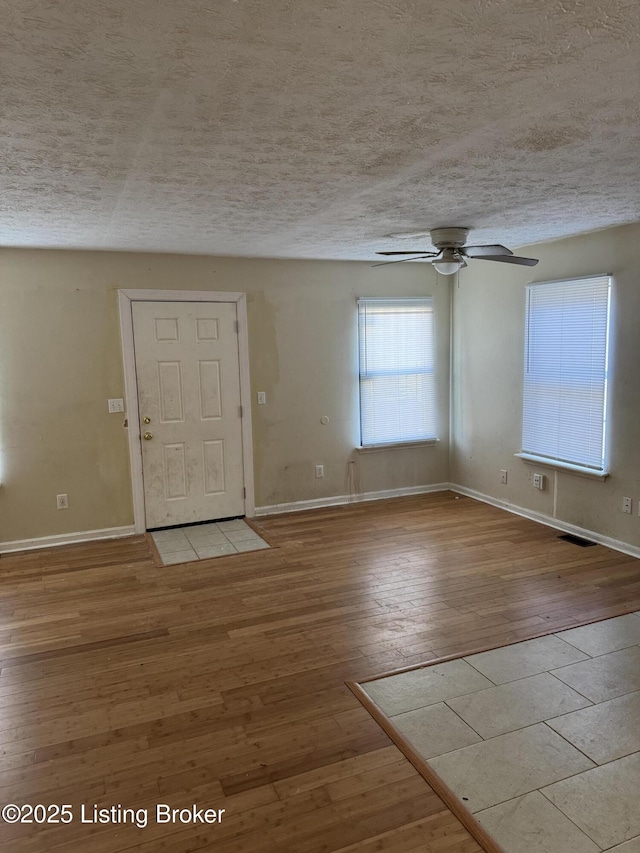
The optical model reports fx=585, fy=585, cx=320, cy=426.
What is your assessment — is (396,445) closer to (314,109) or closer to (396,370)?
(396,370)

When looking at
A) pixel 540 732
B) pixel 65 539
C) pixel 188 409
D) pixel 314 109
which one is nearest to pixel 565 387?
pixel 540 732

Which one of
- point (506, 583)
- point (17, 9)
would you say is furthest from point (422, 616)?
point (17, 9)

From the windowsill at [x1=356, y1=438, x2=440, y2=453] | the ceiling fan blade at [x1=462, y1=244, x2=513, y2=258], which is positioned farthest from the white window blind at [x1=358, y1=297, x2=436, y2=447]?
the ceiling fan blade at [x1=462, y1=244, x2=513, y2=258]

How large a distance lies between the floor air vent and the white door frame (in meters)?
2.77

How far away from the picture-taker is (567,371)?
482 centimetres

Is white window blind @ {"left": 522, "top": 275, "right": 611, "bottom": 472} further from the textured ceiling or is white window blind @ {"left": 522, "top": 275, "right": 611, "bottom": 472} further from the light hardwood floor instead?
the textured ceiling

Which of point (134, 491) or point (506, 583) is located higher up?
point (134, 491)

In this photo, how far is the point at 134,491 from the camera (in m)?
5.14

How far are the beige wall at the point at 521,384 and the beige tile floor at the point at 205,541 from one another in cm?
246

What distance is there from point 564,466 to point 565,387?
660 millimetres

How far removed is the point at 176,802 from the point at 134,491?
10.9 feet

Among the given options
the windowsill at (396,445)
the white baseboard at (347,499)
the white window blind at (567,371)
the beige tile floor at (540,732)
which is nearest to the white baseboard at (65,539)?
the white baseboard at (347,499)

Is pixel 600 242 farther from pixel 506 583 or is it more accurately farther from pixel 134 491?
pixel 134 491

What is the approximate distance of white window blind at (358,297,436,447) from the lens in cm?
590
